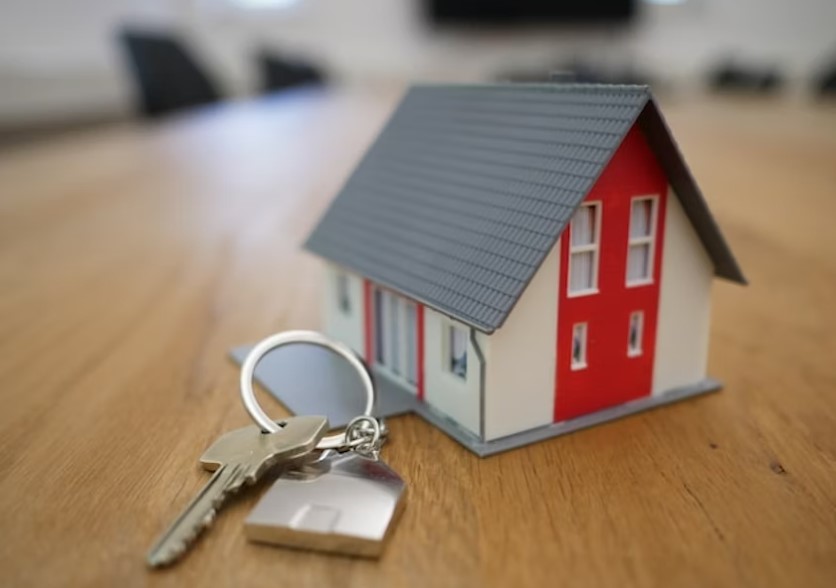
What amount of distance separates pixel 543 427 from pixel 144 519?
0.35 m

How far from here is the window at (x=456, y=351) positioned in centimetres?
68

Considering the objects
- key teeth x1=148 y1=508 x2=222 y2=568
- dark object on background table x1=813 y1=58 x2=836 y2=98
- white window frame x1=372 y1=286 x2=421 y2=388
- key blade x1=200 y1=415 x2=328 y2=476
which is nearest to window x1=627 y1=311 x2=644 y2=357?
white window frame x1=372 y1=286 x2=421 y2=388

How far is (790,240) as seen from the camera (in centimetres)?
135

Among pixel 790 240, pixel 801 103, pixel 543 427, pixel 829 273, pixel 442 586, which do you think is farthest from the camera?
pixel 801 103

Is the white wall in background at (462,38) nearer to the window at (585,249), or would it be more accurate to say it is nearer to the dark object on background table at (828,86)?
the dark object on background table at (828,86)

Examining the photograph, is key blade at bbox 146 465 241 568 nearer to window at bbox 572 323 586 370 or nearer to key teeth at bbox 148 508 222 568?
key teeth at bbox 148 508 222 568

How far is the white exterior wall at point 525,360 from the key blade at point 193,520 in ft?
0.73

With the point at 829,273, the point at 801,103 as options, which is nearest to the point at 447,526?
the point at 829,273

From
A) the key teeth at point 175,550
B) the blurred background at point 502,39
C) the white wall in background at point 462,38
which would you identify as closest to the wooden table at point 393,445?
the key teeth at point 175,550

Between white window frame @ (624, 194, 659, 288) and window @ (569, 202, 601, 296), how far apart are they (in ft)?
0.13

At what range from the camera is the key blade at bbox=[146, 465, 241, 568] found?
0.49 metres

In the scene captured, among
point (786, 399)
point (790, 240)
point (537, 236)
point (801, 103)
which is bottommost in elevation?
point (801, 103)

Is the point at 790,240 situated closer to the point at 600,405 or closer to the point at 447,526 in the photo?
the point at 600,405

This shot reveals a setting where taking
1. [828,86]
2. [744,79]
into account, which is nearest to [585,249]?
[828,86]
